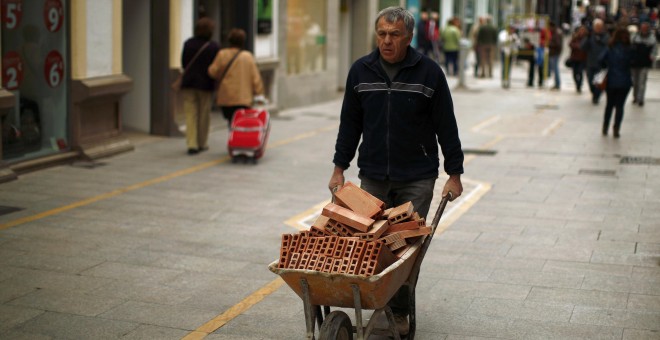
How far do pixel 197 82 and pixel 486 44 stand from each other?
63.7ft

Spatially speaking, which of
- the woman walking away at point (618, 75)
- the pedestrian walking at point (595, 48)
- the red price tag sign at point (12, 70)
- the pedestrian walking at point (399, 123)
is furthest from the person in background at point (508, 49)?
the pedestrian walking at point (399, 123)

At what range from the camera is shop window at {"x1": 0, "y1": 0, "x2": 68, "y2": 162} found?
1217cm

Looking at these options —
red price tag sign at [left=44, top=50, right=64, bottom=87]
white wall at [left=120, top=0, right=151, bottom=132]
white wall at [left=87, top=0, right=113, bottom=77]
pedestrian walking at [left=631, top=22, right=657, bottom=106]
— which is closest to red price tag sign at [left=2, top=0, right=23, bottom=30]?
red price tag sign at [left=44, top=50, right=64, bottom=87]

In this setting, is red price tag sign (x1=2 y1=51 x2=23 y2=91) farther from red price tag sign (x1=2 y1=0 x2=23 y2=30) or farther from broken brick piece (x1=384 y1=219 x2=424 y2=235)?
broken brick piece (x1=384 y1=219 x2=424 y2=235)

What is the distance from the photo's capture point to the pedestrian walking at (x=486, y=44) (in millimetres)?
31750

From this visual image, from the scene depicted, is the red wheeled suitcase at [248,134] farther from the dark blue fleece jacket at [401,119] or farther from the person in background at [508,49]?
the person in background at [508,49]

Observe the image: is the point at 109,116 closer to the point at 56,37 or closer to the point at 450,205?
the point at 56,37

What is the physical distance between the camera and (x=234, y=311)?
22.9ft

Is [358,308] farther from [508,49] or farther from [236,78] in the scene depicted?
[508,49]

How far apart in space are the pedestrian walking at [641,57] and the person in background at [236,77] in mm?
10464

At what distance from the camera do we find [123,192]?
11.4 metres

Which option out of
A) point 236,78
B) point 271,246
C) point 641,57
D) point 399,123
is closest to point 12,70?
point 236,78

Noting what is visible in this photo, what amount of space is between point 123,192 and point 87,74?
270 cm

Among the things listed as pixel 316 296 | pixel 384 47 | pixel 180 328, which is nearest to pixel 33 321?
pixel 180 328
